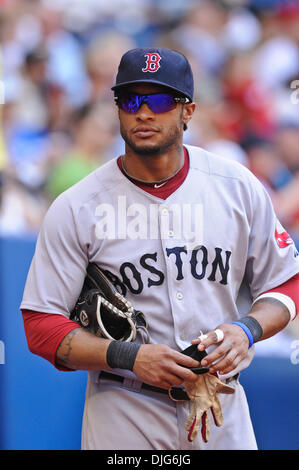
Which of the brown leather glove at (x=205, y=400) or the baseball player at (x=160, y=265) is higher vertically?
the baseball player at (x=160, y=265)

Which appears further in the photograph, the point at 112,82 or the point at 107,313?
the point at 112,82

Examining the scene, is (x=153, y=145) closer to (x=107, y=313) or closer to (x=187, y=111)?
(x=187, y=111)

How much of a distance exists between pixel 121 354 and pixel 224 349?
1.06 ft

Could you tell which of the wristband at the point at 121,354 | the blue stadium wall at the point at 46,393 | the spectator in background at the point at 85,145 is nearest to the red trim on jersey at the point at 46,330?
the wristband at the point at 121,354

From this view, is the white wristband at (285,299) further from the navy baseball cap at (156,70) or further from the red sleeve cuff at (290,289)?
the navy baseball cap at (156,70)

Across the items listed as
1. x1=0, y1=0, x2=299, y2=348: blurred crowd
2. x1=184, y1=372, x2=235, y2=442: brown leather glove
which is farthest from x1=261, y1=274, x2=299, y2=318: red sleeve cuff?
x1=0, y1=0, x2=299, y2=348: blurred crowd

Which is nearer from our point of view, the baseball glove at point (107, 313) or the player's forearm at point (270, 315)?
the baseball glove at point (107, 313)

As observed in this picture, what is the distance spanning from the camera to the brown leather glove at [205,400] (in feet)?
7.75

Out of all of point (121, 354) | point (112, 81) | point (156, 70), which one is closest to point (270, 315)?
point (121, 354)

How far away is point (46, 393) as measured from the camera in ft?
11.9

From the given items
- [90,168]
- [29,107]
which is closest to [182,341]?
[90,168]

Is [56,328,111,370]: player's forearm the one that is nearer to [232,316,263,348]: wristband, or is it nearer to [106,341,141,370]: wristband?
[106,341,141,370]: wristband

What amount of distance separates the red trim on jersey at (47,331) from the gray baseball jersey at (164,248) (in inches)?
1.2

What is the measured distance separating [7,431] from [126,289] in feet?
4.67
